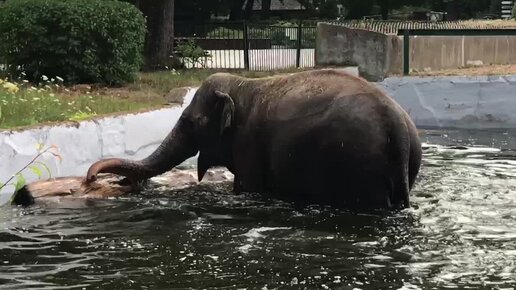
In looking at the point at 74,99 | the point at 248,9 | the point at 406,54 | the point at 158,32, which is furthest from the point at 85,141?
the point at 248,9

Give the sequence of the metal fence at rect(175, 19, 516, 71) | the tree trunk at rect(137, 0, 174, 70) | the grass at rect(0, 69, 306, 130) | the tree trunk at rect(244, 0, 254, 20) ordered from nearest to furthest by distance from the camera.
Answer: the grass at rect(0, 69, 306, 130) < the tree trunk at rect(137, 0, 174, 70) < the metal fence at rect(175, 19, 516, 71) < the tree trunk at rect(244, 0, 254, 20)

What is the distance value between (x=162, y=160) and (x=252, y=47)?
53.2ft

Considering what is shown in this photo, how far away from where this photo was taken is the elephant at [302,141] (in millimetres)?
8906

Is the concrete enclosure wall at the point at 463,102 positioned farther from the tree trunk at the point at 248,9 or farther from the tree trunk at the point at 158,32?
the tree trunk at the point at 248,9

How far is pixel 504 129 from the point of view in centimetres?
1914

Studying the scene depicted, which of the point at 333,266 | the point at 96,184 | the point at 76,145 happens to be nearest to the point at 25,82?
the point at 76,145

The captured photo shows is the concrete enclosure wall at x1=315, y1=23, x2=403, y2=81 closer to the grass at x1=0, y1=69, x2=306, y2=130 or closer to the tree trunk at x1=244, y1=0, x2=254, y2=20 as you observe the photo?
the grass at x1=0, y1=69, x2=306, y2=130

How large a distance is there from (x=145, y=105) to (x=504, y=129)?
27.2 feet

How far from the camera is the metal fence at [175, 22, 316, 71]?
2452 cm

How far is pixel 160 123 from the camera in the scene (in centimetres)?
1434

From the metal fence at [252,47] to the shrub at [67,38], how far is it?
5.86 meters

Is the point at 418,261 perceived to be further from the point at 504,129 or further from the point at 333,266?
the point at 504,129

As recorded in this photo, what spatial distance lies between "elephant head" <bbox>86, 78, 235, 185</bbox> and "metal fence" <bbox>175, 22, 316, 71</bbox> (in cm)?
1263

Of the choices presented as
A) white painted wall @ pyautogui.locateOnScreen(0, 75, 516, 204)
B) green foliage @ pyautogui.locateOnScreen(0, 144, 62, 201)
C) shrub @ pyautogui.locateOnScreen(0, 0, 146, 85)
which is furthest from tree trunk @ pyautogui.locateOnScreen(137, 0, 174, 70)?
green foliage @ pyautogui.locateOnScreen(0, 144, 62, 201)
